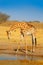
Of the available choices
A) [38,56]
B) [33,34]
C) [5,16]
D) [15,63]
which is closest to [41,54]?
[38,56]

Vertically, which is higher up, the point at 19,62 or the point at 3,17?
the point at 3,17

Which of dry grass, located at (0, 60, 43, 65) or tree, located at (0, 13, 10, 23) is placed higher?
tree, located at (0, 13, 10, 23)

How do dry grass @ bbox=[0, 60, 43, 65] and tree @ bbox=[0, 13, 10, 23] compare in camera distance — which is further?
tree @ bbox=[0, 13, 10, 23]

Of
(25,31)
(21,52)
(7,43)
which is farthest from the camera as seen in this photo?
(7,43)

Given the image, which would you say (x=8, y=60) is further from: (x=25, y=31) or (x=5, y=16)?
(x=5, y=16)

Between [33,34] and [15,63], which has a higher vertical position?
[33,34]

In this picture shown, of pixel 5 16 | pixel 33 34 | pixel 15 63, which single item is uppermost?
pixel 5 16

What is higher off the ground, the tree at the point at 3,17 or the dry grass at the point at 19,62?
the tree at the point at 3,17

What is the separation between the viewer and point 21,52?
16484 mm

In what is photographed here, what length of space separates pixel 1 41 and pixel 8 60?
29.4 ft

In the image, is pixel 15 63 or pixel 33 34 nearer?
pixel 15 63

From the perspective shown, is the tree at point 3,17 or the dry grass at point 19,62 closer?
the dry grass at point 19,62

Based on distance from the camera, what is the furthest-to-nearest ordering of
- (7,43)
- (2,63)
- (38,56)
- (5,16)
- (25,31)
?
(5,16)
(7,43)
(25,31)
(38,56)
(2,63)

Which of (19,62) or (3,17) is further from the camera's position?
(3,17)
